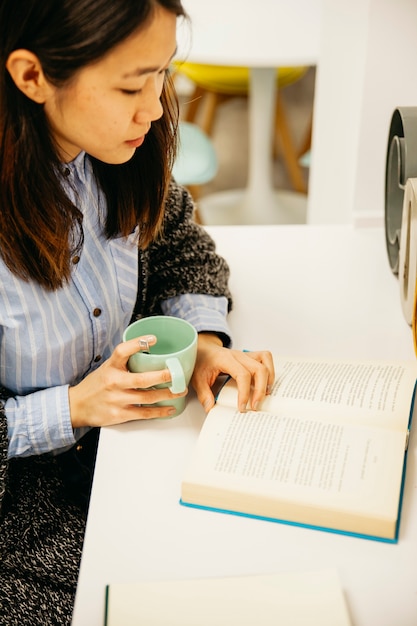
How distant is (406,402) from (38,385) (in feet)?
1.48

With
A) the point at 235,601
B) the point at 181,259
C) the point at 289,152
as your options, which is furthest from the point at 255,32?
the point at 235,601

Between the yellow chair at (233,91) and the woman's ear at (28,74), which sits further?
the yellow chair at (233,91)

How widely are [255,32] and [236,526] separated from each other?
1.65 metres

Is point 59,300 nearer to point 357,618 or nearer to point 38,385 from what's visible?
point 38,385

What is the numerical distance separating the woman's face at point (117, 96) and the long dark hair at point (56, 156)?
1cm

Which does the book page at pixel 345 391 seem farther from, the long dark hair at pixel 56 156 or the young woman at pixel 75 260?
the long dark hair at pixel 56 156

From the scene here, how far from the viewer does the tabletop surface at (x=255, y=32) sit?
1.95 m

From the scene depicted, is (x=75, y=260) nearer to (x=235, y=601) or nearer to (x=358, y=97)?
(x=235, y=601)

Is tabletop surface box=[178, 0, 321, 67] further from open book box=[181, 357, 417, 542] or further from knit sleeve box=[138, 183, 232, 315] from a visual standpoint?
open book box=[181, 357, 417, 542]

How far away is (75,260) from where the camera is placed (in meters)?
0.86

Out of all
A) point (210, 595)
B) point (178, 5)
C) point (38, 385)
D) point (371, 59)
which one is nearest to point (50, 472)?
point (38, 385)

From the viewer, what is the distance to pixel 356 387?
807mm

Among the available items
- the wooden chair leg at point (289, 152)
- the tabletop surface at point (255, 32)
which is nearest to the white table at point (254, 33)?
the tabletop surface at point (255, 32)

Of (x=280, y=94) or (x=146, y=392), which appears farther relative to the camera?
(x=280, y=94)
